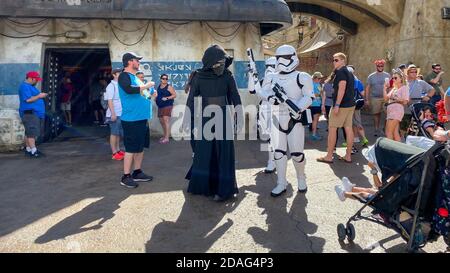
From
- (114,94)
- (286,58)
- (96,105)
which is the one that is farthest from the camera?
(96,105)

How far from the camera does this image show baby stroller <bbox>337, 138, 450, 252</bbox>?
2.69 metres

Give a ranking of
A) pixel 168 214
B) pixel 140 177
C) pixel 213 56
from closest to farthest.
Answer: pixel 168 214 → pixel 213 56 → pixel 140 177

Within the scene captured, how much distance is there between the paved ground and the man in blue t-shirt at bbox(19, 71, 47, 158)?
0.89m

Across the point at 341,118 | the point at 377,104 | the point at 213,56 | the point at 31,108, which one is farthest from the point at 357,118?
the point at 31,108

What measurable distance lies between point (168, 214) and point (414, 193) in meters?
2.55

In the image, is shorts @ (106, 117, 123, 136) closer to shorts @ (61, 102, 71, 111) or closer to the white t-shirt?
the white t-shirt

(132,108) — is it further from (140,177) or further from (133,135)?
(140,177)

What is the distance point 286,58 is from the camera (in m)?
4.48

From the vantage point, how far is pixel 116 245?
3.29 m

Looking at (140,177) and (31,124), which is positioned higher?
(31,124)

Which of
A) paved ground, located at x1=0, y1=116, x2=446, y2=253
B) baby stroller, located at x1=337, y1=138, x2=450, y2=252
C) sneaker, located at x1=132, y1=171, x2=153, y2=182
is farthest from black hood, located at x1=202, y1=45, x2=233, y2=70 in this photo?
baby stroller, located at x1=337, y1=138, x2=450, y2=252

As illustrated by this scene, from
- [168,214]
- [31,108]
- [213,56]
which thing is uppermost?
[213,56]
